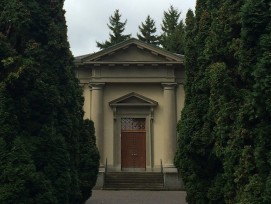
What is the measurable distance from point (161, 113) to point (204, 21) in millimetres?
15128

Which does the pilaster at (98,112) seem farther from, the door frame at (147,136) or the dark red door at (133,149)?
the dark red door at (133,149)

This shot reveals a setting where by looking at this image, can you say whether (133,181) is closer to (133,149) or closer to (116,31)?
(133,149)

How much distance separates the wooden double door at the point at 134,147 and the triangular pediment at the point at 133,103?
120 cm

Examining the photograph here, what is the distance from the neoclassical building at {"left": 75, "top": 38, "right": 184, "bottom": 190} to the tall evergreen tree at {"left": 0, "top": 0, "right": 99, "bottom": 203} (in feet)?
52.4

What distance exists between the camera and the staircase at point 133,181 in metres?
23.5

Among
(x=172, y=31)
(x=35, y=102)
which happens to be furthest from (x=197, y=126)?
(x=172, y=31)

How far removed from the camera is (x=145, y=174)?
24984mm

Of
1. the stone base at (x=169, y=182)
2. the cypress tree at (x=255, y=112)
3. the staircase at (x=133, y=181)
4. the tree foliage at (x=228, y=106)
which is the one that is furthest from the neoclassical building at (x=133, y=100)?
the cypress tree at (x=255, y=112)

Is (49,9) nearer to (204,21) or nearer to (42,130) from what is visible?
(42,130)

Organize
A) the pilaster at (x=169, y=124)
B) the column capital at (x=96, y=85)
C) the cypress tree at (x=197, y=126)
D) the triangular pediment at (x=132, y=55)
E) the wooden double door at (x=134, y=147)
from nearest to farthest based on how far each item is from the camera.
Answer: the cypress tree at (x=197, y=126) → the pilaster at (x=169, y=124) → the column capital at (x=96, y=85) → the triangular pediment at (x=132, y=55) → the wooden double door at (x=134, y=147)

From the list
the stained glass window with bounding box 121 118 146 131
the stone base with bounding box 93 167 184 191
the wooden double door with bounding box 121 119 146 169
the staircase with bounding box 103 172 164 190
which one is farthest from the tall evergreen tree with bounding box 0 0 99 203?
the stained glass window with bounding box 121 118 146 131

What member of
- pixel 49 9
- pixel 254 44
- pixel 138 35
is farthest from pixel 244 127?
pixel 138 35

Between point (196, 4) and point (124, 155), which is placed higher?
point (196, 4)

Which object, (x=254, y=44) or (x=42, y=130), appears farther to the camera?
(x=42, y=130)
